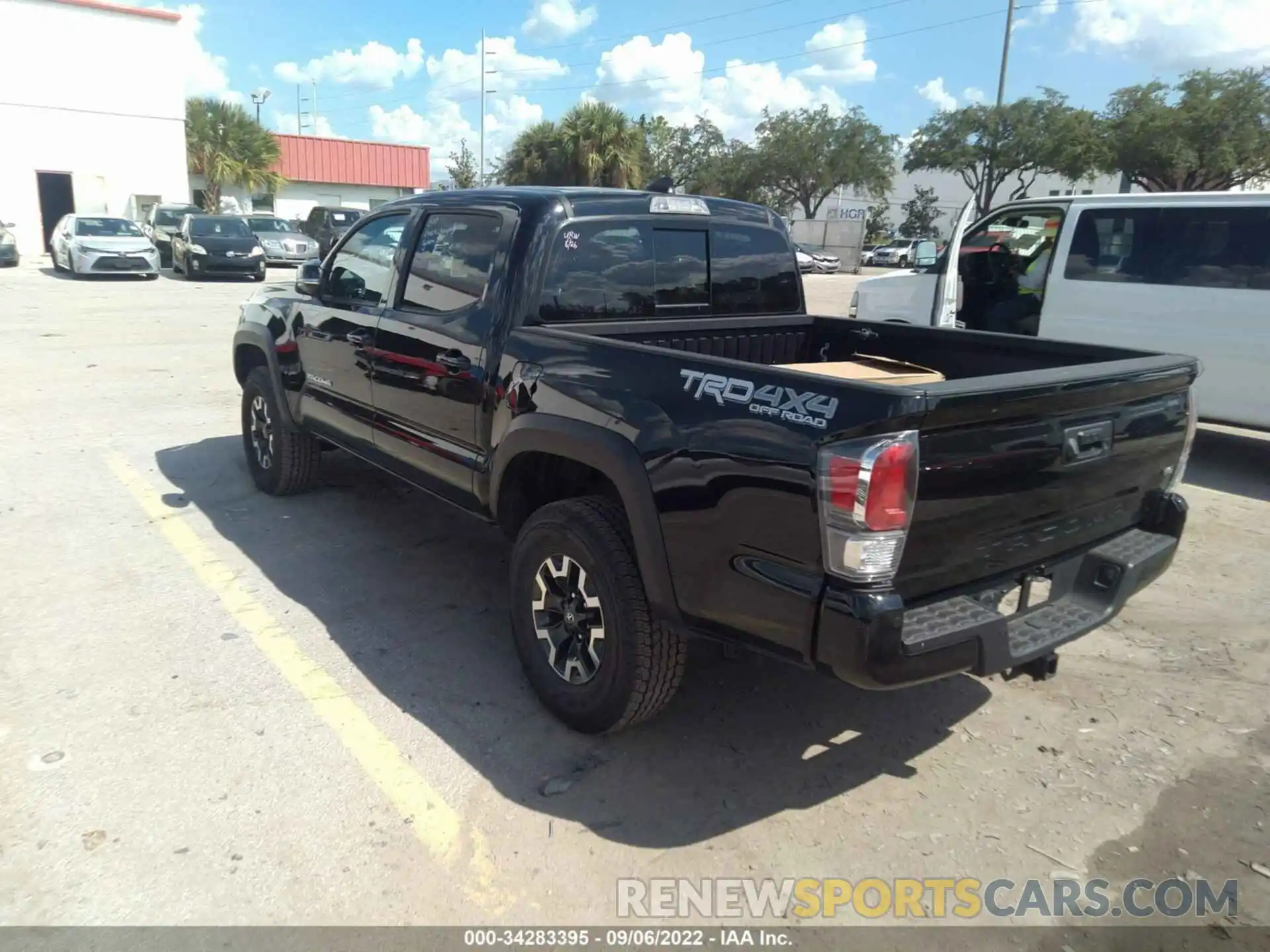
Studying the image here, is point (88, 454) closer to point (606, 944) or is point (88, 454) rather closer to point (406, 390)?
point (406, 390)

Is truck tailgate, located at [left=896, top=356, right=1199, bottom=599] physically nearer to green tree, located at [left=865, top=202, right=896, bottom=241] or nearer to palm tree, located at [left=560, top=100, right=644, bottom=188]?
palm tree, located at [left=560, top=100, right=644, bottom=188]

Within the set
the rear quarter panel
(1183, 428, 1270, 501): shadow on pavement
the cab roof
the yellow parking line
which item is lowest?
the yellow parking line

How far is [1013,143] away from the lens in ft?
138

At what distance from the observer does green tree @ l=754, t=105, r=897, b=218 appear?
53.5 meters

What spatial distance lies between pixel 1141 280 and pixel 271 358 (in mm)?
6354

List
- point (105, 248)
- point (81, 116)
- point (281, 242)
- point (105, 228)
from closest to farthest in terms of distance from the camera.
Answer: point (105, 248), point (105, 228), point (281, 242), point (81, 116)

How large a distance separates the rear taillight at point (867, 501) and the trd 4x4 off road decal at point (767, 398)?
104 millimetres

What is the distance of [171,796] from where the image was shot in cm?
286

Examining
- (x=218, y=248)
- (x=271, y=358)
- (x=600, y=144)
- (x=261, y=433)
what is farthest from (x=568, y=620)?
(x=600, y=144)

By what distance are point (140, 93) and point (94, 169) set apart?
3049 mm

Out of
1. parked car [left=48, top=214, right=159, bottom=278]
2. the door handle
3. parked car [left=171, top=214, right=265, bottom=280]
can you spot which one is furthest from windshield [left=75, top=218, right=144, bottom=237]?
the door handle

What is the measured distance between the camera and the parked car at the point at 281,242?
82.0 ft

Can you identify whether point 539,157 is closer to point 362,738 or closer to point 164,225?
point 164,225

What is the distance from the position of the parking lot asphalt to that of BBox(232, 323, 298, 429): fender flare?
0.81 metres
